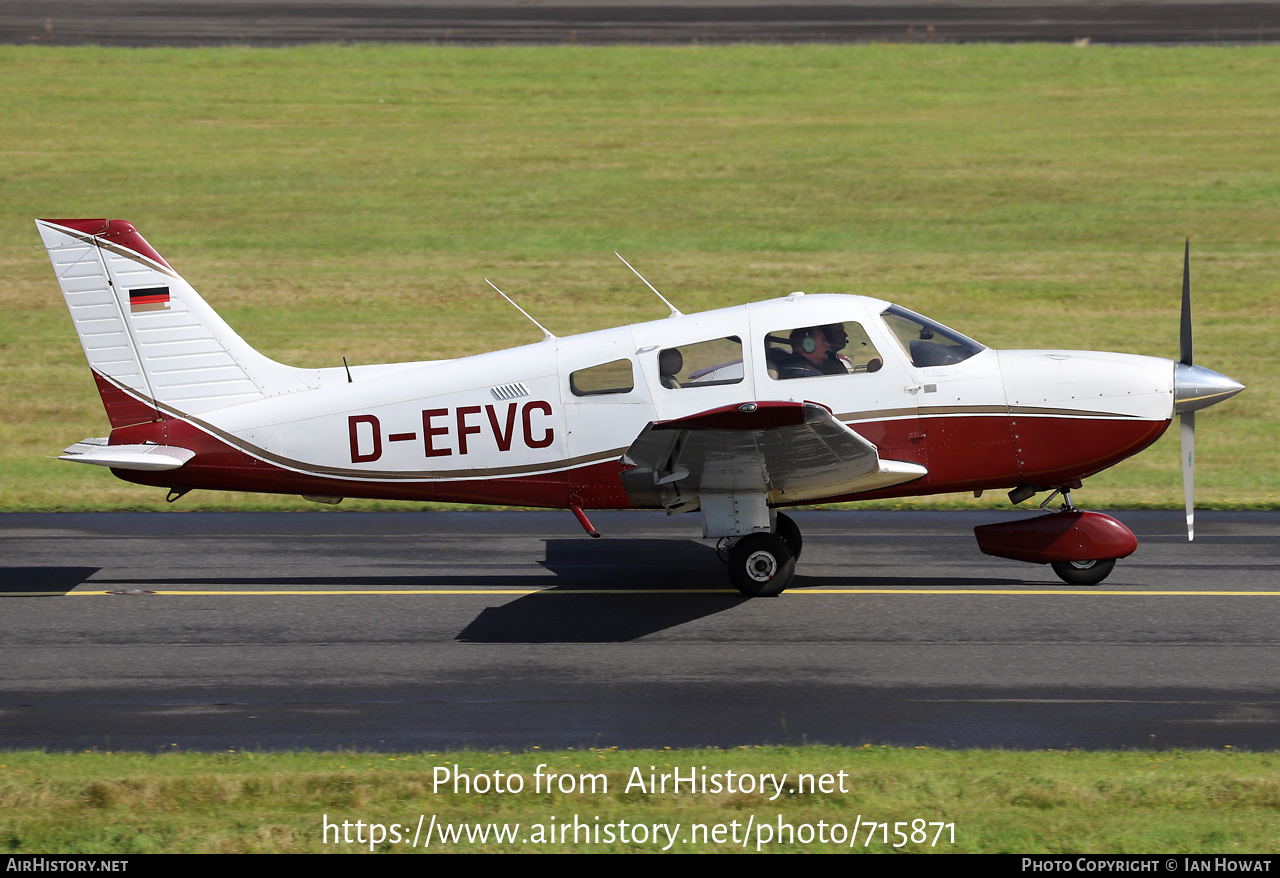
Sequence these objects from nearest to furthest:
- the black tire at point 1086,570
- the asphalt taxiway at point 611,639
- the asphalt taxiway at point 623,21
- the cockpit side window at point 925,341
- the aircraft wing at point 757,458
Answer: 1. the asphalt taxiway at point 611,639
2. the aircraft wing at point 757,458
3. the cockpit side window at point 925,341
4. the black tire at point 1086,570
5. the asphalt taxiway at point 623,21

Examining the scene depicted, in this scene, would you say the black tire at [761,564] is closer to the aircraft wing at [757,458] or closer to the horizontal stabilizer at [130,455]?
the aircraft wing at [757,458]

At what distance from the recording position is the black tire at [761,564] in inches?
417

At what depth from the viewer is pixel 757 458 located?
9930 millimetres

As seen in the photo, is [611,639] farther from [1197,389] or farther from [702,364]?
[1197,389]

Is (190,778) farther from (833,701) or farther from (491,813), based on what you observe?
(833,701)

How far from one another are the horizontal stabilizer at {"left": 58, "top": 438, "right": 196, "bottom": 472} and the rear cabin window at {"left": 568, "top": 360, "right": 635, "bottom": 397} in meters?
3.29

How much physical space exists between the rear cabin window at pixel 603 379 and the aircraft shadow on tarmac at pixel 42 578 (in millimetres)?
4677

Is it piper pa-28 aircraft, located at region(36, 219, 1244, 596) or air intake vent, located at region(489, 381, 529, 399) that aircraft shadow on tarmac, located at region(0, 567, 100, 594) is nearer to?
piper pa-28 aircraft, located at region(36, 219, 1244, 596)

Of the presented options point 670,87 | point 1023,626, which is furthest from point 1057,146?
point 1023,626

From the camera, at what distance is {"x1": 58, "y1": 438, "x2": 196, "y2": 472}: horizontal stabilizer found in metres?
10.4

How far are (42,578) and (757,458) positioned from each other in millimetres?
6391

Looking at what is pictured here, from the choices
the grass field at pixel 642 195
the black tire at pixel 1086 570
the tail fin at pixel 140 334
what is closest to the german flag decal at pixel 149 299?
the tail fin at pixel 140 334

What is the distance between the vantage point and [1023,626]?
32.5ft

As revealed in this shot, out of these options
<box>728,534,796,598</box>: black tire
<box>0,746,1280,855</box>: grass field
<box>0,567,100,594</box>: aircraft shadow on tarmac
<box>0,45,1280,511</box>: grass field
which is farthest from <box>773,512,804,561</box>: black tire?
<box>0,567,100,594</box>: aircraft shadow on tarmac
